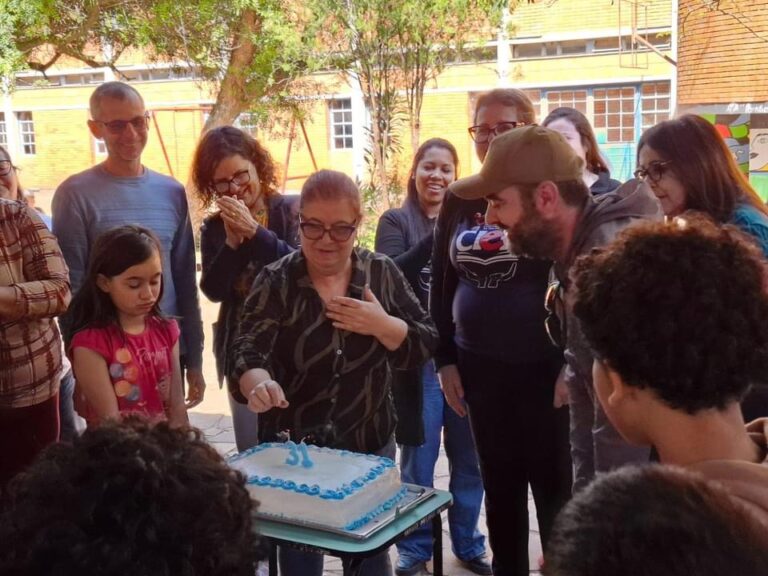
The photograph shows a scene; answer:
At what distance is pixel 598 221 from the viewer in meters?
2.26

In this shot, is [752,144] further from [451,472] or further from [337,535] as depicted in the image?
[337,535]

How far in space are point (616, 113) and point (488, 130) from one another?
15.5 meters

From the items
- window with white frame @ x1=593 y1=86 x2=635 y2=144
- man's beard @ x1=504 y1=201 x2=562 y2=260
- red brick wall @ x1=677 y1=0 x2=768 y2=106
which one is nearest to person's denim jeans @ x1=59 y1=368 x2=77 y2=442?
man's beard @ x1=504 y1=201 x2=562 y2=260

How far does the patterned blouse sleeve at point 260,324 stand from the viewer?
2.39 metres

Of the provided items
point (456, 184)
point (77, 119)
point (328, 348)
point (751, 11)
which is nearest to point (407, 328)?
point (328, 348)

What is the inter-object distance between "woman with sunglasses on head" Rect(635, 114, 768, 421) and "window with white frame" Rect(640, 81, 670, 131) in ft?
48.9

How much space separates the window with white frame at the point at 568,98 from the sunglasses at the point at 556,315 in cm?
1619

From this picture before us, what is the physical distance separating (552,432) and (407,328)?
0.62 meters

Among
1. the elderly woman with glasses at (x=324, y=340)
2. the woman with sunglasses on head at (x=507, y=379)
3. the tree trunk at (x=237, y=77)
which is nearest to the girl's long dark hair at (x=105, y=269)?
the elderly woman with glasses at (x=324, y=340)

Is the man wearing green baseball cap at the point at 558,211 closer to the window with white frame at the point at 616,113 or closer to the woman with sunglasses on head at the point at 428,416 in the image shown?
the woman with sunglasses on head at the point at 428,416

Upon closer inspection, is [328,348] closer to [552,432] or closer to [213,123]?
[552,432]

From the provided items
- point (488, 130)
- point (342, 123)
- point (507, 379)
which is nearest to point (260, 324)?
point (507, 379)

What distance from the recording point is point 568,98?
703 inches

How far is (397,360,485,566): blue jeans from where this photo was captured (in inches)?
133
